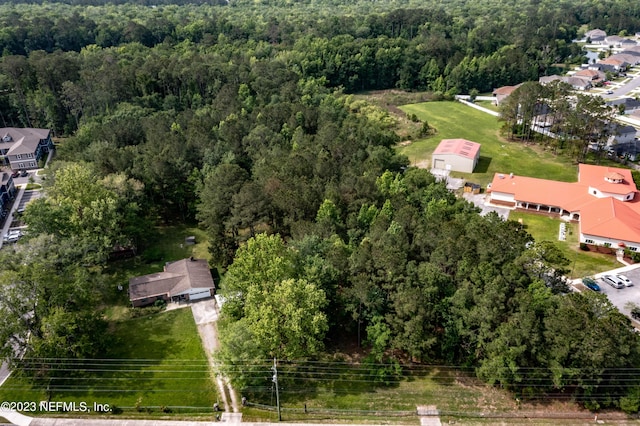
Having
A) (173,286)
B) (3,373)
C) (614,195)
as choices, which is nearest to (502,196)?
(614,195)

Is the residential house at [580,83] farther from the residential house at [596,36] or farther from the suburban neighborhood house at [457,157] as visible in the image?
the residential house at [596,36]

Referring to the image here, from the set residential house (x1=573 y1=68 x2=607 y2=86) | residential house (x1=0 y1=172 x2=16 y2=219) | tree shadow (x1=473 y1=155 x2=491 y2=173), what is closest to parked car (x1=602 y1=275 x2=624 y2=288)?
tree shadow (x1=473 y1=155 x2=491 y2=173)

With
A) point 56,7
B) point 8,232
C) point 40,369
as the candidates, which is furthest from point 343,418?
point 56,7

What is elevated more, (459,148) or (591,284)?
(459,148)

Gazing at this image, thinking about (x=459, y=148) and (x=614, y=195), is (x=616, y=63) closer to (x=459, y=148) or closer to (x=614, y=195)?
(x=459, y=148)

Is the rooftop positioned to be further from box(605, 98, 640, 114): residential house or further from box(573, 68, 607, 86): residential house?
box(573, 68, 607, 86): residential house

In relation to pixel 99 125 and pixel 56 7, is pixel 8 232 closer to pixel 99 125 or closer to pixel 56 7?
pixel 99 125
